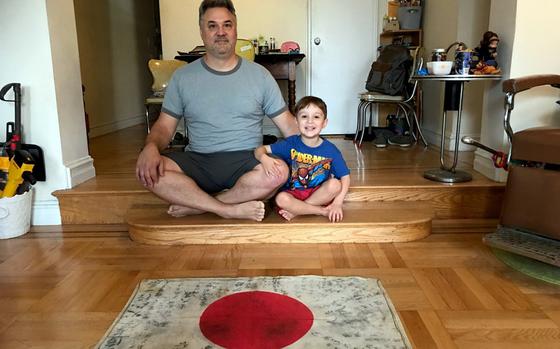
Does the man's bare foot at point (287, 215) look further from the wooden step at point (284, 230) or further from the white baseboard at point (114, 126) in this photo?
the white baseboard at point (114, 126)

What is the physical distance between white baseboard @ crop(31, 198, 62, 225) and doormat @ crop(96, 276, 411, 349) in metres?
1.04

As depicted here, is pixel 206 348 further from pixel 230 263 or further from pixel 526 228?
pixel 526 228

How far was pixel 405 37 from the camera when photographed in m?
4.11

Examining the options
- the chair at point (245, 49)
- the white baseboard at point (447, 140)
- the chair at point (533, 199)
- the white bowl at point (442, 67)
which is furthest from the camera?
the chair at point (245, 49)

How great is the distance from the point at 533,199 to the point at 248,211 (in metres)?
1.16

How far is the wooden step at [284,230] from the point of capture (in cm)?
198

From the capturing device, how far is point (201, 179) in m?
2.08

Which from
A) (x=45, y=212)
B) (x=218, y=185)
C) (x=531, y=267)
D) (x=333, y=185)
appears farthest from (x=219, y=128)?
(x=531, y=267)

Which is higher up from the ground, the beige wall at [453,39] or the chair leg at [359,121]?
the beige wall at [453,39]

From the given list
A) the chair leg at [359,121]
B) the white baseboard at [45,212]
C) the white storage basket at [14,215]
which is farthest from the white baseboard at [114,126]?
the chair leg at [359,121]

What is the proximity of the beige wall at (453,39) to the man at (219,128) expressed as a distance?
1.74 m

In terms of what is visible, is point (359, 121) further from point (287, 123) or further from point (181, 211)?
point (181, 211)

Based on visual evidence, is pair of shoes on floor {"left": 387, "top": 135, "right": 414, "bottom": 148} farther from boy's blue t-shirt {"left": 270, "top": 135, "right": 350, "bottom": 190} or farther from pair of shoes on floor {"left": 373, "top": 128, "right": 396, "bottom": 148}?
boy's blue t-shirt {"left": 270, "top": 135, "right": 350, "bottom": 190}

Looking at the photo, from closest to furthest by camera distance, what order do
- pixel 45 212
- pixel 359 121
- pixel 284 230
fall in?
pixel 284 230 → pixel 45 212 → pixel 359 121
